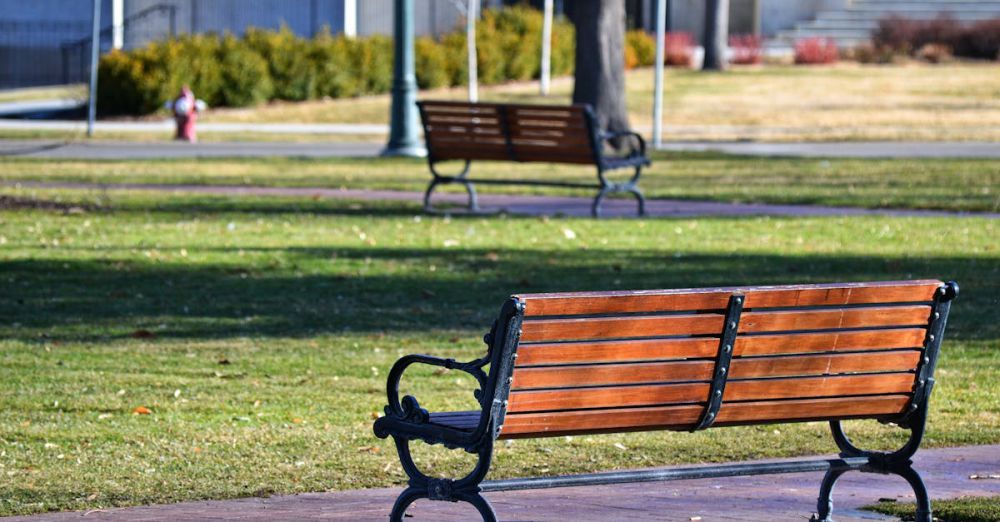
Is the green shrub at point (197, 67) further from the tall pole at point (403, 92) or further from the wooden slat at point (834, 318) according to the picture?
the wooden slat at point (834, 318)

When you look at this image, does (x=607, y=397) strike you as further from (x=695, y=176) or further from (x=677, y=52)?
(x=677, y=52)

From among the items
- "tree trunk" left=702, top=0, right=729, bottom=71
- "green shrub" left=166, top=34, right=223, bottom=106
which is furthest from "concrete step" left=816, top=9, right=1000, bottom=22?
"green shrub" left=166, top=34, right=223, bottom=106

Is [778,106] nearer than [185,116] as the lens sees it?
No

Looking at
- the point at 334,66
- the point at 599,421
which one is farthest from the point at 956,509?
the point at 334,66

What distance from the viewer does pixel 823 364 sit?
214 inches

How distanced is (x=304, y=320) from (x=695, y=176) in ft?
36.4

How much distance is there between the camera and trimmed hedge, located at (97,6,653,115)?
3256 centimetres

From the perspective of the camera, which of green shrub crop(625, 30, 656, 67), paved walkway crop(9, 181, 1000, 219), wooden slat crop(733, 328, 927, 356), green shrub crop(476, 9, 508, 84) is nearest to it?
wooden slat crop(733, 328, 927, 356)

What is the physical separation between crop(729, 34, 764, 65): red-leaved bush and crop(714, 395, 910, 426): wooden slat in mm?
48979

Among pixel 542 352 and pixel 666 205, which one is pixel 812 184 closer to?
pixel 666 205

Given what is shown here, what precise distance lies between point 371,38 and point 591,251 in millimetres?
25229

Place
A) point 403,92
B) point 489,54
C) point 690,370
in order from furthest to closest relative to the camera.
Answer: point 489,54, point 403,92, point 690,370

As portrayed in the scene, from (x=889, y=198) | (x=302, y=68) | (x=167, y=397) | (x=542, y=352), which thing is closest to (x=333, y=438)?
(x=167, y=397)

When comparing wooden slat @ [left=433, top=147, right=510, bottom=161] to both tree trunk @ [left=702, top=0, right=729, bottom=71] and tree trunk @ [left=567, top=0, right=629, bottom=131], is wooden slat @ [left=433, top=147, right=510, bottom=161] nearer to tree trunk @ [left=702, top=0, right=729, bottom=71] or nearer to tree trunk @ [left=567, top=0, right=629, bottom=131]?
tree trunk @ [left=567, top=0, right=629, bottom=131]
